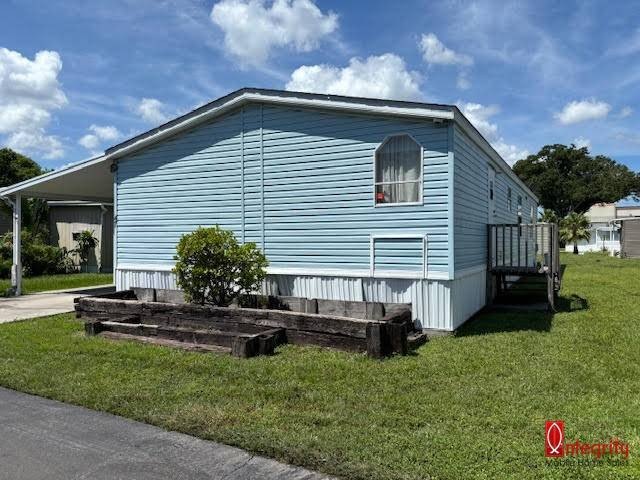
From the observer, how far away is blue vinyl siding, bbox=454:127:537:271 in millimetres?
8430

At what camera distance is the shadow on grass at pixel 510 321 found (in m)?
8.49

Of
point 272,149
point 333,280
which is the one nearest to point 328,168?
point 272,149

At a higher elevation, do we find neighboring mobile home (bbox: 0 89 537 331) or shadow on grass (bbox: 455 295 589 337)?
neighboring mobile home (bbox: 0 89 537 331)

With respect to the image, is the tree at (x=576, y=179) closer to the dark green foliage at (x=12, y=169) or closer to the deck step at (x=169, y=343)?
the dark green foliage at (x=12, y=169)

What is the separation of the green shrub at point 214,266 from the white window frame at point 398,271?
1.85 meters

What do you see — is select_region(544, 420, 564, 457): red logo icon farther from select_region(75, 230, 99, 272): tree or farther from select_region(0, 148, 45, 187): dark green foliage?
select_region(0, 148, 45, 187): dark green foliage

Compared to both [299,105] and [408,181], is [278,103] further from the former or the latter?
[408,181]

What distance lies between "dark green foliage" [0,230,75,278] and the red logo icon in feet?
60.1

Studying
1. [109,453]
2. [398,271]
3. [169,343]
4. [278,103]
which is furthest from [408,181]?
[109,453]

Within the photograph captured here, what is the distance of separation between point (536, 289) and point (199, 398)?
1223 cm

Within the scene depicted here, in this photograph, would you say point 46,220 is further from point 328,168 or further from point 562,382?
point 562,382

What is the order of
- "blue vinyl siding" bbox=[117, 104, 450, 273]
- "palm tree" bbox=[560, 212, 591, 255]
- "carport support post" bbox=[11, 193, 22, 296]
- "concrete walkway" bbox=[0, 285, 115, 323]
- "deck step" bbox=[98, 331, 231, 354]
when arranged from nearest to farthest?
"deck step" bbox=[98, 331, 231, 354] < "blue vinyl siding" bbox=[117, 104, 450, 273] < "concrete walkway" bbox=[0, 285, 115, 323] < "carport support post" bbox=[11, 193, 22, 296] < "palm tree" bbox=[560, 212, 591, 255]

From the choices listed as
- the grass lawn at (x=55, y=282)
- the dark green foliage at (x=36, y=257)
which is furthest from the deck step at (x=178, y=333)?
the dark green foliage at (x=36, y=257)

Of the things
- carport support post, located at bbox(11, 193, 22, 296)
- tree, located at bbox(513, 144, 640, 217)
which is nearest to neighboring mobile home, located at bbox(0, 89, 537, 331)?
carport support post, located at bbox(11, 193, 22, 296)
